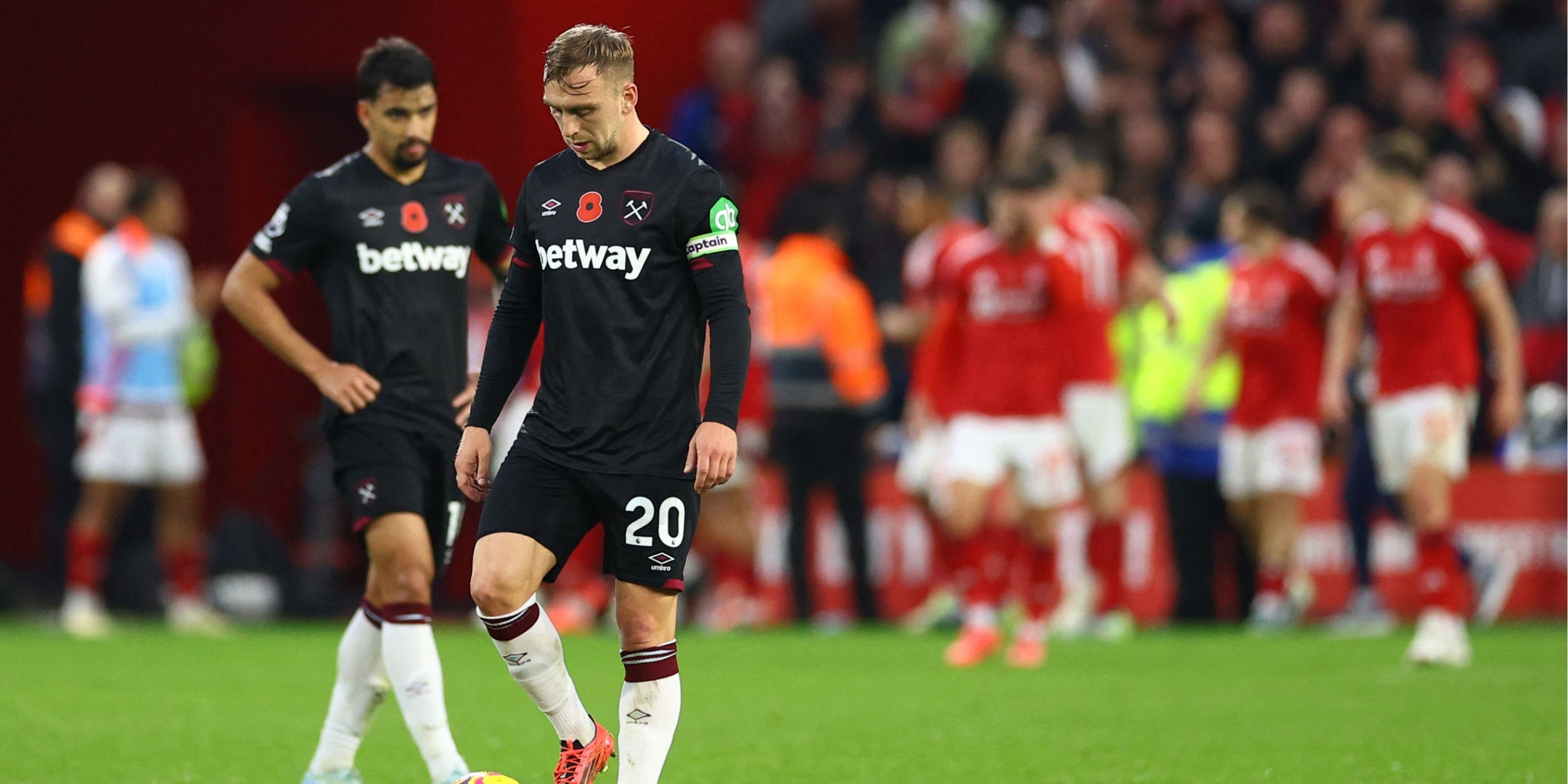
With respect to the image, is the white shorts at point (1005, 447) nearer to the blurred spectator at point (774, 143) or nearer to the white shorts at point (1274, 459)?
the white shorts at point (1274, 459)

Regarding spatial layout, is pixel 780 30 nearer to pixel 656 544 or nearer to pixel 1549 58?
pixel 1549 58

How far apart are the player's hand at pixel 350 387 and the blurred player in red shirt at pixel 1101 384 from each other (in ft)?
23.6

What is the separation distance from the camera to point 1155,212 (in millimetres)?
15812

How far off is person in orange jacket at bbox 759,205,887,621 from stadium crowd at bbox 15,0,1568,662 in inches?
0.7

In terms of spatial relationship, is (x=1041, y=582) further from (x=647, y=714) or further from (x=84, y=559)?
(x=84, y=559)

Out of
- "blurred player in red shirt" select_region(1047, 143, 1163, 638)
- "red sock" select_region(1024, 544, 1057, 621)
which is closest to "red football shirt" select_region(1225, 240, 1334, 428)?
"blurred player in red shirt" select_region(1047, 143, 1163, 638)

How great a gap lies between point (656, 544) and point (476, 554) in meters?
0.46

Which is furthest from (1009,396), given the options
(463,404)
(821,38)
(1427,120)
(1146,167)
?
(821,38)

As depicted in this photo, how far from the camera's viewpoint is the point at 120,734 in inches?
315

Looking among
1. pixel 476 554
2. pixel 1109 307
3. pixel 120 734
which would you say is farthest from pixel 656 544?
pixel 1109 307

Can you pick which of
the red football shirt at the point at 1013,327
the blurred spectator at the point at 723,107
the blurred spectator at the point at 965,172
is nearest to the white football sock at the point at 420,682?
the red football shirt at the point at 1013,327

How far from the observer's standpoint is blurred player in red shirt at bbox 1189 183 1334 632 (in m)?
13.7

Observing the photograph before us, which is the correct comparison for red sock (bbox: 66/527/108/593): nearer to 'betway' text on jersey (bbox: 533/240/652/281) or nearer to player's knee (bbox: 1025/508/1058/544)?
player's knee (bbox: 1025/508/1058/544)

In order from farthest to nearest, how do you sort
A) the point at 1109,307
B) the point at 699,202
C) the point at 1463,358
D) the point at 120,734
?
the point at 1109,307 < the point at 1463,358 < the point at 120,734 < the point at 699,202
